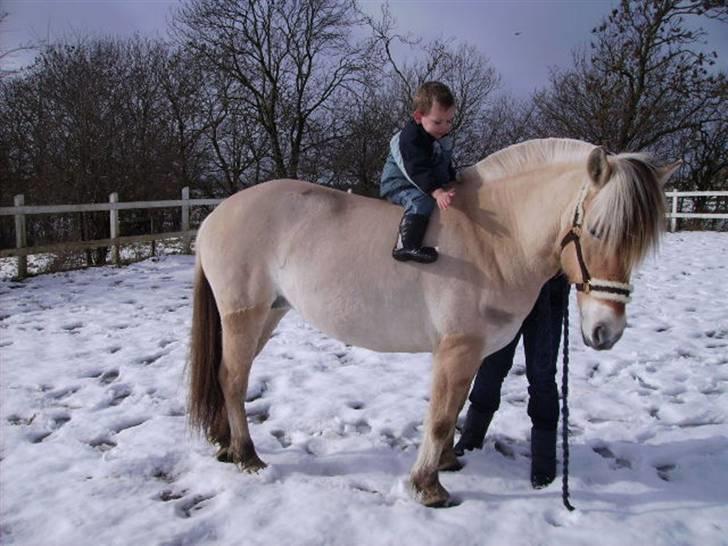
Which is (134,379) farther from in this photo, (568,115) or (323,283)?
(568,115)

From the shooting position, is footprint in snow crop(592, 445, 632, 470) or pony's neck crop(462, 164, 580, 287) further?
footprint in snow crop(592, 445, 632, 470)

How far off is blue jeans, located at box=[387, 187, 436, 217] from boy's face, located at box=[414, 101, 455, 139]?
1.08ft

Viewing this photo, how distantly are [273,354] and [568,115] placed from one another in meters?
20.5

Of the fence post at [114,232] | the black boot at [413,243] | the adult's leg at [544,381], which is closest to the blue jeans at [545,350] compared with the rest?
the adult's leg at [544,381]

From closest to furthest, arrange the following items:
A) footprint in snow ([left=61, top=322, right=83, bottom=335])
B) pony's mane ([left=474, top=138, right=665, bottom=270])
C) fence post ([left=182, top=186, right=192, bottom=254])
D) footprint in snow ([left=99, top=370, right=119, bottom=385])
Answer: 1. pony's mane ([left=474, top=138, right=665, bottom=270])
2. footprint in snow ([left=99, top=370, right=119, bottom=385])
3. footprint in snow ([left=61, top=322, right=83, bottom=335])
4. fence post ([left=182, top=186, right=192, bottom=254])

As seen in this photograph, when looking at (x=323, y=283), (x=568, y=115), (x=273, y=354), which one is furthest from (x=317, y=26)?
(x=323, y=283)

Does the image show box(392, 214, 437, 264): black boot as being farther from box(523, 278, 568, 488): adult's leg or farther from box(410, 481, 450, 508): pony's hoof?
box(410, 481, 450, 508): pony's hoof

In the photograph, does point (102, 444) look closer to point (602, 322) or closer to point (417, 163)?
point (417, 163)

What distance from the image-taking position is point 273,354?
485cm

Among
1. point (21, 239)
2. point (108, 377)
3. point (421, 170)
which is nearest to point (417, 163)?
point (421, 170)

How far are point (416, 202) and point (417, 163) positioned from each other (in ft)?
0.67

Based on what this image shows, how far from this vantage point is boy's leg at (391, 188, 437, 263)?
2463mm

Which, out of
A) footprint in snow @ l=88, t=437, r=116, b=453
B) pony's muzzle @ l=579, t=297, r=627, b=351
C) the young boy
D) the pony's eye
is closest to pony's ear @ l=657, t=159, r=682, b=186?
the pony's eye

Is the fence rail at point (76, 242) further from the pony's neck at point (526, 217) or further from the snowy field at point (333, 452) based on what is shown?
the pony's neck at point (526, 217)
